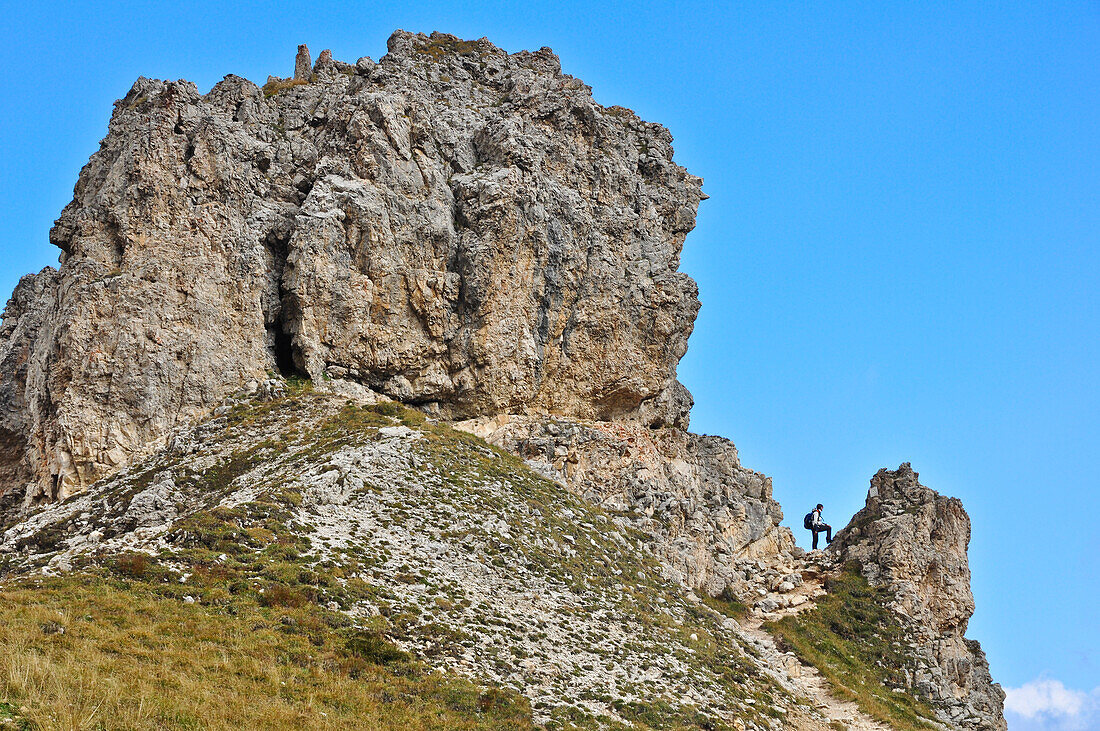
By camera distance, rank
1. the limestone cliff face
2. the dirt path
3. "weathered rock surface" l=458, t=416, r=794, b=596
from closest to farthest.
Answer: the dirt path → the limestone cliff face → "weathered rock surface" l=458, t=416, r=794, b=596

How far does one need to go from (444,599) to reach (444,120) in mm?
35400

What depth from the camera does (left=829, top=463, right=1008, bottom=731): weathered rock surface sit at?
1962 inches

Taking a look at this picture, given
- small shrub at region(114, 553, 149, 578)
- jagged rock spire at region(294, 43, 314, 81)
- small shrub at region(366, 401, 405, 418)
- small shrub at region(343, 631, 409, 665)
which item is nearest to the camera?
small shrub at region(343, 631, 409, 665)

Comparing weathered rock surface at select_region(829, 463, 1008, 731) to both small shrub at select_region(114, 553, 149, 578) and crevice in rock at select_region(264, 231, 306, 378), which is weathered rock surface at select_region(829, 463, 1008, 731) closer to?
crevice in rock at select_region(264, 231, 306, 378)

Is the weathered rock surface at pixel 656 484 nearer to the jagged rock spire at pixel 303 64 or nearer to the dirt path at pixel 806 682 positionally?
the dirt path at pixel 806 682

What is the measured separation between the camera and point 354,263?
1943 inches

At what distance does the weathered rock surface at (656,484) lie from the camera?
160ft

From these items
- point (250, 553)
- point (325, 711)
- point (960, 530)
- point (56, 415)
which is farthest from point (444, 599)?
point (960, 530)

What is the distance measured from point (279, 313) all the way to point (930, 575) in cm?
4300

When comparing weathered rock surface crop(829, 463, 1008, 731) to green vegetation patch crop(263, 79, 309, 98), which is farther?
green vegetation patch crop(263, 79, 309, 98)

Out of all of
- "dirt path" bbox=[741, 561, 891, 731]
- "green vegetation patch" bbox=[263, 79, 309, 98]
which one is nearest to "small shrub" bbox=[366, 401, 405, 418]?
"dirt path" bbox=[741, 561, 891, 731]

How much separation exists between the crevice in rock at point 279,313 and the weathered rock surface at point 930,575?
37.1 meters

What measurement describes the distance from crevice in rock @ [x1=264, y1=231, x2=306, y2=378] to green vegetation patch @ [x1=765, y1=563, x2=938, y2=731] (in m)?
30.2

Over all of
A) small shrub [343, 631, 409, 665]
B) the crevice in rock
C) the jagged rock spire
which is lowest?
small shrub [343, 631, 409, 665]
